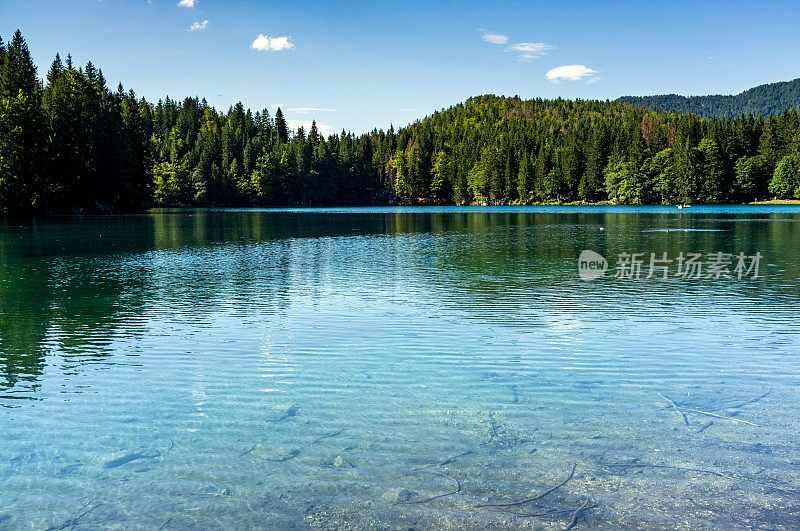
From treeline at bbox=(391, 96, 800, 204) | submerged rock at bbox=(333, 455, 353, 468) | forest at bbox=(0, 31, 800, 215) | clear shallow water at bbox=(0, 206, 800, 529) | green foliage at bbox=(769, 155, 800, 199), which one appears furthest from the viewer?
treeline at bbox=(391, 96, 800, 204)

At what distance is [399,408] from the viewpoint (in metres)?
9.88

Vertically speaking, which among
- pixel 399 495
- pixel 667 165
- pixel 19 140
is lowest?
pixel 399 495

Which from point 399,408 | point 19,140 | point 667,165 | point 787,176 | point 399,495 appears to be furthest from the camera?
point 667,165

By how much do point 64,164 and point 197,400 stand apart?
8934cm

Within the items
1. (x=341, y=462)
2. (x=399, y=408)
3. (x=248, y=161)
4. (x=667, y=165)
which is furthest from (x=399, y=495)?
(x=248, y=161)

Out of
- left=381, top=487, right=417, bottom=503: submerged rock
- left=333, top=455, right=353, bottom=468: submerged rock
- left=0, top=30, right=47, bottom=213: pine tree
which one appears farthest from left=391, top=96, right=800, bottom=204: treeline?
left=381, top=487, right=417, bottom=503: submerged rock

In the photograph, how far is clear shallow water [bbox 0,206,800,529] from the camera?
6730mm

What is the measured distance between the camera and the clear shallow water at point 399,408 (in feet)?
22.1

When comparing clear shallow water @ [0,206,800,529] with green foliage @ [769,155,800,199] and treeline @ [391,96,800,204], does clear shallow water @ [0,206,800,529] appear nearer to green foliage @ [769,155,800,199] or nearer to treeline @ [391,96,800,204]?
green foliage @ [769,155,800,199]

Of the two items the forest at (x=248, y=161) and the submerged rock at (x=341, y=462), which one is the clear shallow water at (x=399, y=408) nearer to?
the submerged rock at (x=341, y=462)

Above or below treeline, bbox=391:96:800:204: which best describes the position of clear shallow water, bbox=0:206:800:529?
below

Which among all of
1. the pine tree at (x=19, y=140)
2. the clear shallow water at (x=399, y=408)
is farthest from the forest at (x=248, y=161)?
the clear shallow water at (x=399, y=408)

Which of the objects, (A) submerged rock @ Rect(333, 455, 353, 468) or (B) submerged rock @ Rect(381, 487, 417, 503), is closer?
(B) submerged rock @ Rect(381, 487, 417, 503)

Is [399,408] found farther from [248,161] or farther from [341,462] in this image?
[248,161]
